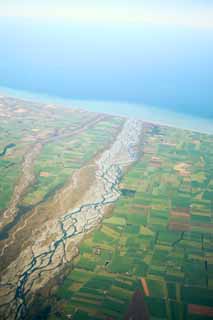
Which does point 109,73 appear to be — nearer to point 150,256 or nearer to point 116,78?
point 116,78

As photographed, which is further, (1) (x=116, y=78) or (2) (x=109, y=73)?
(2) (x=109, y=73)

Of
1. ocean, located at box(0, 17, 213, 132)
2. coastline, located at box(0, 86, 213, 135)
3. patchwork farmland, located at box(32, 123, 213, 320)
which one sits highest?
ocean, located at box(0, 17, 213, 132)

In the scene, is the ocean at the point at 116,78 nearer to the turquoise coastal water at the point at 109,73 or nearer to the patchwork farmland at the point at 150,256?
the turquoise coastal water at the point at 109,73

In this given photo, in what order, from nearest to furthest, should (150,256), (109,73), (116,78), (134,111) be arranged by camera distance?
(150,256) < (134,111) < (116,78) < (109,73)

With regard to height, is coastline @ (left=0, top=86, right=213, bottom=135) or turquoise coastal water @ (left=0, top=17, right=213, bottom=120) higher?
turquoise coastal water @ (left=0, top=17, right=213, bottom=120)

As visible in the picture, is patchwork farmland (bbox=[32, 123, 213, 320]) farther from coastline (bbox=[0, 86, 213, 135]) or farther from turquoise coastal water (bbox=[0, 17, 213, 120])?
turquoise coastal water (bbox=[0, 17, 213, 120])

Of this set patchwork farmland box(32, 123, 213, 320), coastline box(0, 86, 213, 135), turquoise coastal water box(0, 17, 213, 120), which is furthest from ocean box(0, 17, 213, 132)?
patchwork farmland box(32, 123, 213, 320)

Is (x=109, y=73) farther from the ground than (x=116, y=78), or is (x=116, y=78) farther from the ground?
(x=109, y=73)

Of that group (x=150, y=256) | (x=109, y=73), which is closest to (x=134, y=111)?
(x=150, y=256)
